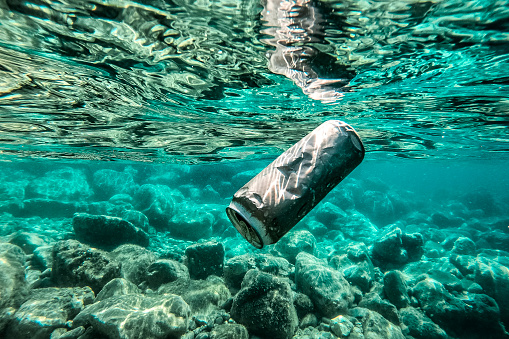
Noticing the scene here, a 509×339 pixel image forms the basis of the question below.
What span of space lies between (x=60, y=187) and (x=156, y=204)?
1269 cm

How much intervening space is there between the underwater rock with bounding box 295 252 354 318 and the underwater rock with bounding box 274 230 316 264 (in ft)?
11.1

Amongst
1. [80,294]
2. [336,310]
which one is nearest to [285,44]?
[336,310]

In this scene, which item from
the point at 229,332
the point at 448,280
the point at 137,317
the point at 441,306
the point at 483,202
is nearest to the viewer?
the point at 137,317

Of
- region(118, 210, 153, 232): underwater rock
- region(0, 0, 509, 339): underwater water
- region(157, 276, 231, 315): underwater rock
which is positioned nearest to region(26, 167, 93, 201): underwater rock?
region(0, 0, 509, 339): underwater water

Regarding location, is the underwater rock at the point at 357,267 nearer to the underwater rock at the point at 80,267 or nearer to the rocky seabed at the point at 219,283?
the rocky seabed at the point at 219,283

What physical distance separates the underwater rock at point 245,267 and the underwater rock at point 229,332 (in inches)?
122

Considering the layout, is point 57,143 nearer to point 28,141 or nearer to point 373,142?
point 28,141

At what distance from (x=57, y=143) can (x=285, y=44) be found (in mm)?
14972

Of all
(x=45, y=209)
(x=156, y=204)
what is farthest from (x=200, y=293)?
(x=45, y=209)

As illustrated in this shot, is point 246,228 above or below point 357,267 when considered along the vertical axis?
above

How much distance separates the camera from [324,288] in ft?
26.3

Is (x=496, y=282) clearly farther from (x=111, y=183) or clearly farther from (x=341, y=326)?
(x=111, y=183)

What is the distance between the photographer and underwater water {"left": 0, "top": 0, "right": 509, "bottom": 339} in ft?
14.1

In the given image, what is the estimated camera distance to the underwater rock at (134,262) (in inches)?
351
